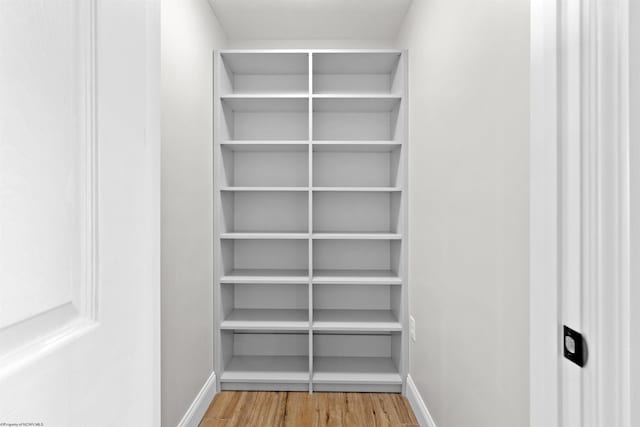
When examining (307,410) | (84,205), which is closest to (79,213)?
(84,205)

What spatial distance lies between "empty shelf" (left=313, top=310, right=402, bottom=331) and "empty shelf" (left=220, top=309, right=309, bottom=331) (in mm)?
104

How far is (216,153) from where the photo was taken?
8.08 ft

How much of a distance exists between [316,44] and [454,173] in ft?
5.49

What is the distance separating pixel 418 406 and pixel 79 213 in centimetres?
212

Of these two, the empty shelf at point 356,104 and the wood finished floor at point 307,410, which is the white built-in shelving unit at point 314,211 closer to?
the empty shelf at point 356,104

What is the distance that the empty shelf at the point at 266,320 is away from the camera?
248 centimetres

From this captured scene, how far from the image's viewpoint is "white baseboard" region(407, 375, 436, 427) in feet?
6.39

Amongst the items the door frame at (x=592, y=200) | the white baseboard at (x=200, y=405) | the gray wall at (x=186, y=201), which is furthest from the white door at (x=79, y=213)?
the white baseboard at (x=200, y=405)

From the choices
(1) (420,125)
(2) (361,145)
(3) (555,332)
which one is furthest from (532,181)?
(2) (361,145)

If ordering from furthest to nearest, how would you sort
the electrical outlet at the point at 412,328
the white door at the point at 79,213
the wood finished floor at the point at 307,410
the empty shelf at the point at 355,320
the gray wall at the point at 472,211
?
the empty shelf at the point at 355,320 < the electrical outlet at the point at 412,328 < the wood finished floor at the point at 307,410 < the gray wall at the point at 472,211 < the white door at the point at 79,213

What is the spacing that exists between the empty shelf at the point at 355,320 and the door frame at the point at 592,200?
173 cm

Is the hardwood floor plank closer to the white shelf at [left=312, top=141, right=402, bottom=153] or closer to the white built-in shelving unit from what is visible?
the white built-in shelving unit

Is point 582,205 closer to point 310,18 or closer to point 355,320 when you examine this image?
point 355,320

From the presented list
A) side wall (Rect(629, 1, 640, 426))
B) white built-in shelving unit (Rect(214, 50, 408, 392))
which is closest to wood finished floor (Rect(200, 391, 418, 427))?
white built-in shelving unit (Rect(214, 50, 408, 392))
